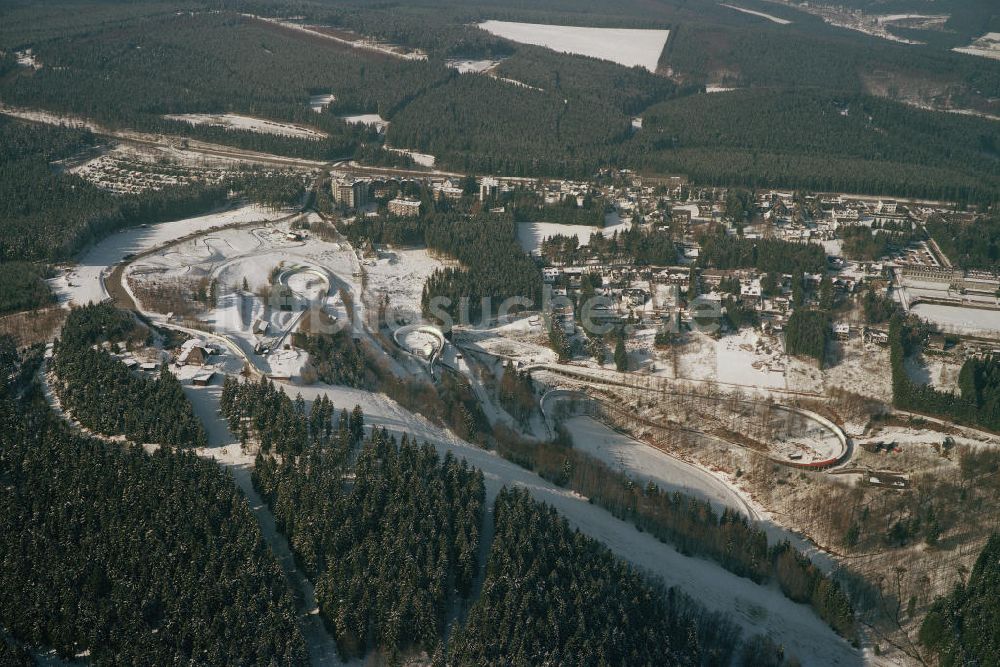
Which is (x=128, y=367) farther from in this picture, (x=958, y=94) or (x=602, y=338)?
(x=958, y=94)

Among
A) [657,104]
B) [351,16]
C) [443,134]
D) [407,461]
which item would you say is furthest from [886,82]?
[407,461]

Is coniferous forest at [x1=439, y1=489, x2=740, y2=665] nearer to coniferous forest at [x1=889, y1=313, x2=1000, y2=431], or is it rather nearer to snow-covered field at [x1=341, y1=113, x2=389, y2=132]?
coniferous forest at [x1=889, y1=313, x2=1000, y2=431]

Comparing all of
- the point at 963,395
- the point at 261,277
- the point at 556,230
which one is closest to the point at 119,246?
the point at 261,277

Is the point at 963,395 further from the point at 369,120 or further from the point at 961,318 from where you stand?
the point at 369,120

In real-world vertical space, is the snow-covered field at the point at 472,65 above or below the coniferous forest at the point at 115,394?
above

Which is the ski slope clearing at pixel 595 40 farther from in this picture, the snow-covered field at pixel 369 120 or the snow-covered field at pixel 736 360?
the snow-covered field at pixel 736 360

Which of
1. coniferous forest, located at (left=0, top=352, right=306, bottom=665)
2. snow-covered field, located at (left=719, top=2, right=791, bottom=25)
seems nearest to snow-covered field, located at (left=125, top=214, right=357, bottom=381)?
coniferous forest, located at (left=0, top=352, right=306, bottom=665)

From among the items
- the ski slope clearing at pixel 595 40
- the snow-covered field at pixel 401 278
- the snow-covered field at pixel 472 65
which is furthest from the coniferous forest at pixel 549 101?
the snow-covered field at pixel 401 278
